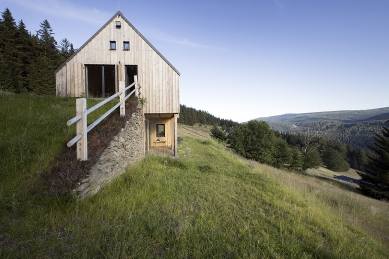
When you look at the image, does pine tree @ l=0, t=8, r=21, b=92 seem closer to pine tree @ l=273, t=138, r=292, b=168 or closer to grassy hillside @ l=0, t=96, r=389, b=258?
grassy hillside @ l=0, t=96, r=389, b=258

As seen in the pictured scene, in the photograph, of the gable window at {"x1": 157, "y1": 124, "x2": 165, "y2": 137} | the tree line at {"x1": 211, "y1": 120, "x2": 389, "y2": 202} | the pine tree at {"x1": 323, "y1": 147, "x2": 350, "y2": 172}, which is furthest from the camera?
the pine tree at {"x1": 323, "y1": 147, "x2": 350, "y2": 172}

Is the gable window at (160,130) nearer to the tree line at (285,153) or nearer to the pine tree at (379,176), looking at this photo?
the tree line at (285,153)

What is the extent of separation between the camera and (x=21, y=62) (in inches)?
1037

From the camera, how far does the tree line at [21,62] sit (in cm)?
2386

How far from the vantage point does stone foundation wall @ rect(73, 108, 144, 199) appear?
372 centimetres

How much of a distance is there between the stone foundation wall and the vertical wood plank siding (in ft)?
12.4

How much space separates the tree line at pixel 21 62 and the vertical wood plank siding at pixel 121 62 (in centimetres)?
1885

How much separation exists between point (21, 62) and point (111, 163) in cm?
3315

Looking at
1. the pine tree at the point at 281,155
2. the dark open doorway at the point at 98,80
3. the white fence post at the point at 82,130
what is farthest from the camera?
the pine tree at the point at 281,155

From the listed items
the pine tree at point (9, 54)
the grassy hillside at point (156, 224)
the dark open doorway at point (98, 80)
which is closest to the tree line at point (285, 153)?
the dark open doorway at point (98, 80)

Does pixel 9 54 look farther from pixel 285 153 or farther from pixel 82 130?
pixel 285 153

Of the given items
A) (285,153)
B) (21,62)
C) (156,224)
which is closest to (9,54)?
(21,62)

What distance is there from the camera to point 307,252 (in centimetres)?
304

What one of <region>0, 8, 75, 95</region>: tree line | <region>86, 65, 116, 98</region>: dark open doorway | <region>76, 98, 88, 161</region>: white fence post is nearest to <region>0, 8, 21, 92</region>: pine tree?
<region>0, 8, 75, 95</region>: tree line
